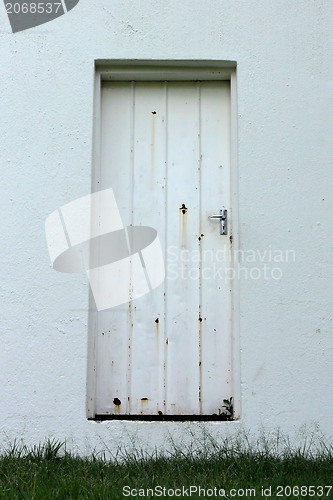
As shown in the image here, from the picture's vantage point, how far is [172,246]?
13.6 ft

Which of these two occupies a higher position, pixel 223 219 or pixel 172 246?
pixel 223 219

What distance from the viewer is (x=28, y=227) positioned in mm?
3977

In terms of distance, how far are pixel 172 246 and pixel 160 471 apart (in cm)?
136

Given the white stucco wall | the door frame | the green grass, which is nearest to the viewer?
the green grass

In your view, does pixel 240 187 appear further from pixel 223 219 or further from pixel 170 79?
A: pixel 170 79

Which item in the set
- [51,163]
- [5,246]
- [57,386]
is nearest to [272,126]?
[51,163]

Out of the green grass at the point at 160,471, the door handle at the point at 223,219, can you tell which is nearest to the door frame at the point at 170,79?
the door handle at the point at 223,219

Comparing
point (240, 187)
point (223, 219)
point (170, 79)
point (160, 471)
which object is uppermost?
point (170, 79)

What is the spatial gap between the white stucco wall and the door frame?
7 centimetres

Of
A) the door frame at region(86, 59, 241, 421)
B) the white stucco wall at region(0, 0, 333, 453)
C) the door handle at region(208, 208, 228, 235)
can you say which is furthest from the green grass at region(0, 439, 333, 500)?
the door handle at region(208, 208, 228, 235)

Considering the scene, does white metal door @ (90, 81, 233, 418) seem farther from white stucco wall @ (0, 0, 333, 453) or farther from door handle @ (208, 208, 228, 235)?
white stucco wall @ (0, 0, 333, 453)

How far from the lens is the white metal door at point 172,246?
403 cm

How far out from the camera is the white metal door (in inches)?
159

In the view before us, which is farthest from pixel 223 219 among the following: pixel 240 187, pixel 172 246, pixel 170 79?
pixel 170 79
